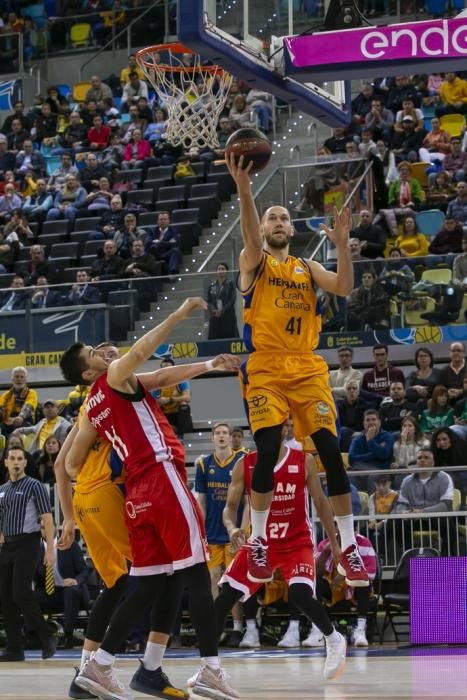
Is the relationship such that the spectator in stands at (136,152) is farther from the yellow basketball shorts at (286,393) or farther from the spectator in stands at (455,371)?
the yellow basketball shorts at (286,393)

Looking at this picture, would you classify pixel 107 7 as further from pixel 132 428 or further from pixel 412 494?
pixel 132 428

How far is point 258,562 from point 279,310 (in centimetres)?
156

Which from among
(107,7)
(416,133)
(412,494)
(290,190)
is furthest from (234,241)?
(107,7)

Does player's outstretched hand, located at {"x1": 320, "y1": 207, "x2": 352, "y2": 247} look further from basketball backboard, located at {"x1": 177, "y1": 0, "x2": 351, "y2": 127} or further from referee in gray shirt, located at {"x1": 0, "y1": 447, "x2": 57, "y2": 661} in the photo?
referee in gray shirt, located at {"x1": 0, "y1": 447, "x2": 57, "y2": 661}

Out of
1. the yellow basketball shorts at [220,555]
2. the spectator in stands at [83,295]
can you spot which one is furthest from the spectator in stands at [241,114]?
the yellow basketball shorts at [220,555]

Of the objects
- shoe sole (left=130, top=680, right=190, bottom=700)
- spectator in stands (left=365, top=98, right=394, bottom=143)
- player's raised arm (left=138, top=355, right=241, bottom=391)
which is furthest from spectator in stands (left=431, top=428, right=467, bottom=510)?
spectator in stands (left=365, top=98, right=394, bottom=143)

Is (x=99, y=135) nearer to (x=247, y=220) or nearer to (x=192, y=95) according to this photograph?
(x=192, y=95)

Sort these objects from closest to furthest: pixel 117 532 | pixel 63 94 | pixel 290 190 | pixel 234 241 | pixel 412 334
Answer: pixel 117 532, pixel 412 334, pixel 234 241, pixel 290 190, pixel 63 94

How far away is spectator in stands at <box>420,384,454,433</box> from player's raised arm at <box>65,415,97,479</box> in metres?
7.65

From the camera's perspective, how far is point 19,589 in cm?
1206

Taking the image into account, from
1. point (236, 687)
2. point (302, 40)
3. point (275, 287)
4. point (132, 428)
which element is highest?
point (302, 40)

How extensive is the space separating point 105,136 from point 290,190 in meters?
6.40

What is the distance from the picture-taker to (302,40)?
920 cm

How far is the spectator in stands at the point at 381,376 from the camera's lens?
52.2 ft
